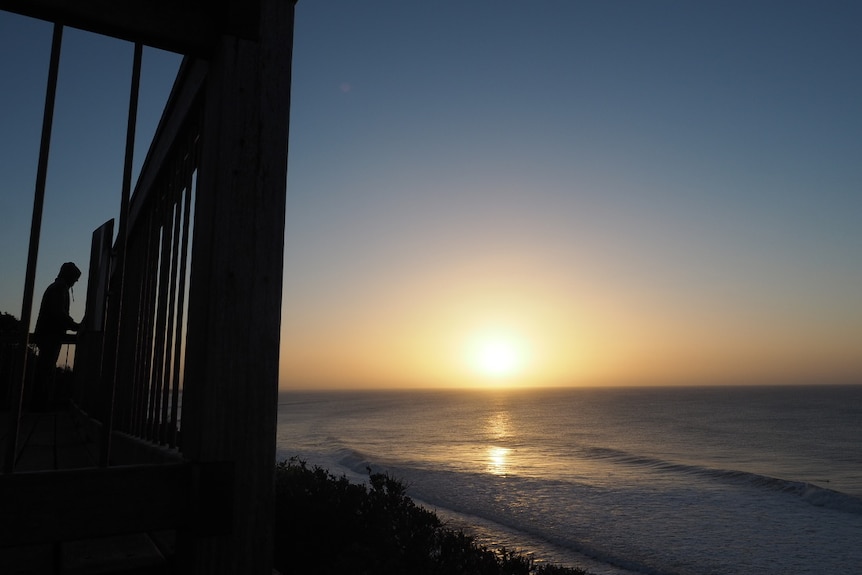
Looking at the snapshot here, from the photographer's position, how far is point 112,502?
1.64m

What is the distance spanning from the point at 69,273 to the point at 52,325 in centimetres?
84

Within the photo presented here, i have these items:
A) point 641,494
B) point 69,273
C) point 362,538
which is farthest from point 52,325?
point 641,494

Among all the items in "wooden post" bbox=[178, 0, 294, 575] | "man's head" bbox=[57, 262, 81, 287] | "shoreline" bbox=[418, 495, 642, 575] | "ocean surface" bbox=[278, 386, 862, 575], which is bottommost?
"ocean surface" bbox=[278, 386, 862, 575]

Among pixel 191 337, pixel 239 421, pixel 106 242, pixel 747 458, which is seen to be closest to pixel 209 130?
pixel 191 337

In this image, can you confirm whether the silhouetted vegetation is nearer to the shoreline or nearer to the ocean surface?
the ocean surface

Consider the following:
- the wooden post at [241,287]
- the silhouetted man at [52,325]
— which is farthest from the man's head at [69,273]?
the wooden post at [241,287]

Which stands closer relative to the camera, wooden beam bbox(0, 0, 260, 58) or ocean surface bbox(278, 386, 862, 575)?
wooden beam bbox(0, 0, 260, 58)

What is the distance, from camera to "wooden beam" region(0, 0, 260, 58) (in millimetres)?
1793

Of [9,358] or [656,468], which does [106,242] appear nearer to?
[9,358]

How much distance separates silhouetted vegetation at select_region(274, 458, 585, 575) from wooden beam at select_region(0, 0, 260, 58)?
4501 millimetres

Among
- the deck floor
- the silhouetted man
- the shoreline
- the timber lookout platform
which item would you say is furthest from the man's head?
the shoreline

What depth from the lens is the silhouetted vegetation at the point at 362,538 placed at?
5.62 meters

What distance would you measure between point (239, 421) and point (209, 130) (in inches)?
37.7

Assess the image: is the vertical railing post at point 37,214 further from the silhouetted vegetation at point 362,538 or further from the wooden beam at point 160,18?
the silhouetted vegetation at point 362,538
